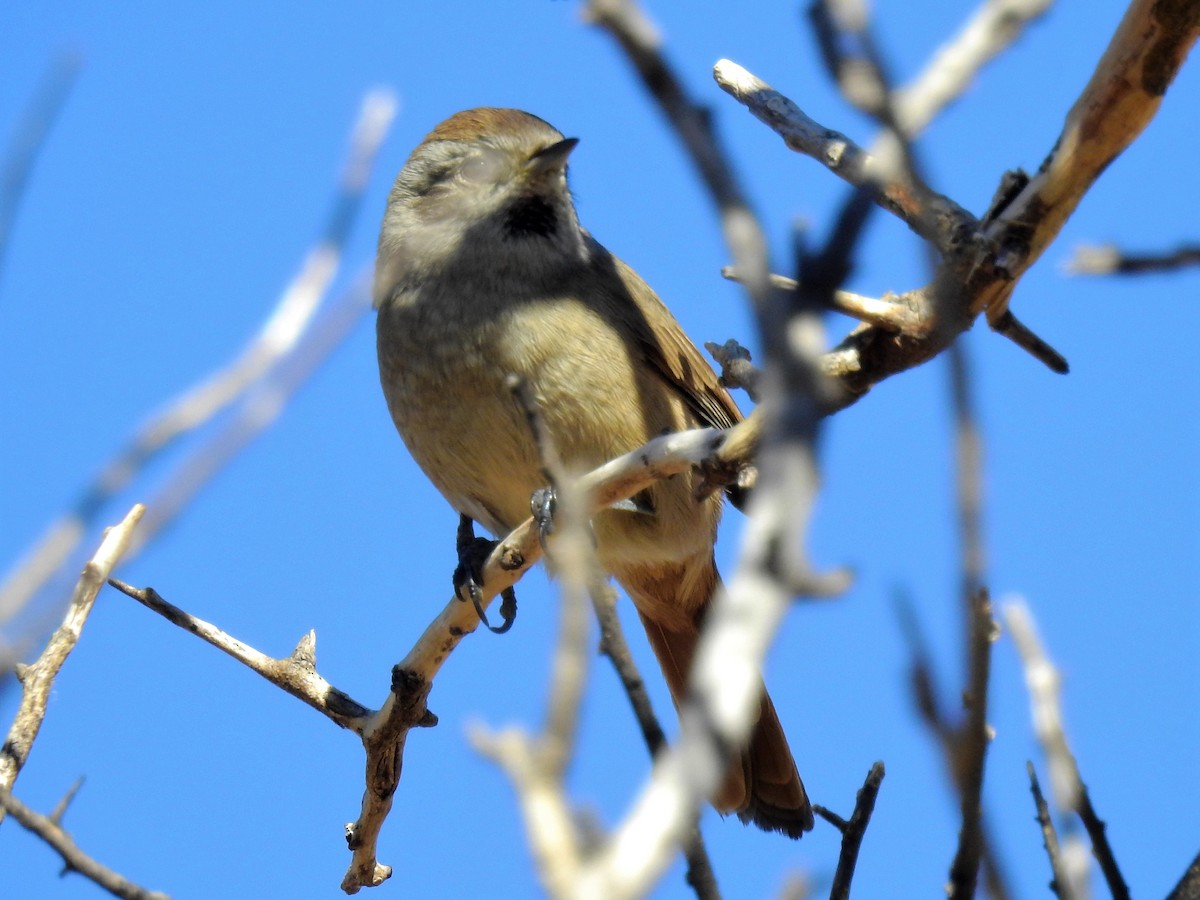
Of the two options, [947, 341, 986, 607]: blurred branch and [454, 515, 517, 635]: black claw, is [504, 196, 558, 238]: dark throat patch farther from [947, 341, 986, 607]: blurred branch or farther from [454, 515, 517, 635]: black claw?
[947, 341, 986, 607]: blurred branch

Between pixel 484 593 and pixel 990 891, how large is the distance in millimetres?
2592

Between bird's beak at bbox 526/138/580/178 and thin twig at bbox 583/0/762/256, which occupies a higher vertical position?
bird's beak at bbox 526/138/580/178

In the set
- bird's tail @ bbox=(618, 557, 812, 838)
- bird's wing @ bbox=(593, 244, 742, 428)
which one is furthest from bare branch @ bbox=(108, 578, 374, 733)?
bird's wing @ bbox=(593, 244, 742, 428)

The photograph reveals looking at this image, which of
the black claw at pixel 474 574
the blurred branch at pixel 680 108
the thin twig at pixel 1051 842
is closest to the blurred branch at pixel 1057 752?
the thin twig at pixel 1051 842

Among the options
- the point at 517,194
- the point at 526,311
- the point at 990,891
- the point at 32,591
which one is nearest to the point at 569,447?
the point at 526,311

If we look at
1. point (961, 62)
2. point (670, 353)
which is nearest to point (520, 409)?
point (670, 353)

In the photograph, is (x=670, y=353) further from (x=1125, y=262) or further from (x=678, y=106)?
(x=678, y=106)

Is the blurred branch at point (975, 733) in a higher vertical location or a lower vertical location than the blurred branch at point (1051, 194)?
lower

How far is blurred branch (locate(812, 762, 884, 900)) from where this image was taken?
3113 mm

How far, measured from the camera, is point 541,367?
4.45 metres

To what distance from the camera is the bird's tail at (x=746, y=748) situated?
4895 mm

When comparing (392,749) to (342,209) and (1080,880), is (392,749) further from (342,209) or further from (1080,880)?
(1080,880)

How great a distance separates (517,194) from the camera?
16.4 ft

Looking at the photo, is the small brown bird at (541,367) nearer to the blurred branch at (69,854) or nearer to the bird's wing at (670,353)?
the bird's wing at (670,353)
